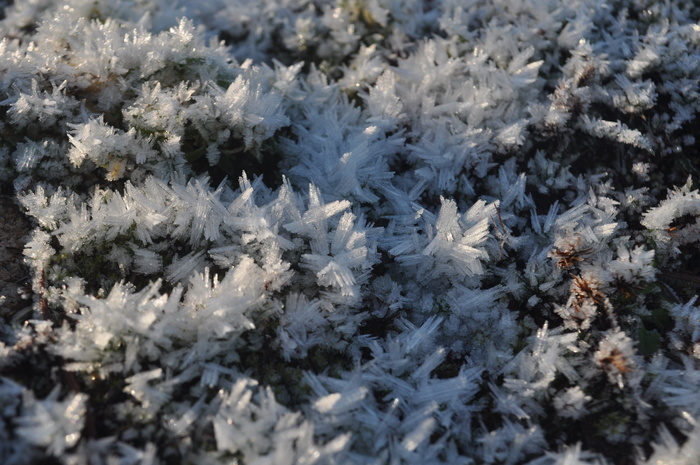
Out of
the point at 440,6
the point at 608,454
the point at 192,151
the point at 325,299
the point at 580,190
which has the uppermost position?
the point at 440,6

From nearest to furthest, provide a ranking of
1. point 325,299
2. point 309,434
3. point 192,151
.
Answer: point 309,434, point 325,299, point 192,151

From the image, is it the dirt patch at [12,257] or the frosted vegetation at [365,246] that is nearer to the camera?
the frosted vegetation at [365,246]

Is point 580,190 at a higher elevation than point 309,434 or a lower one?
higher

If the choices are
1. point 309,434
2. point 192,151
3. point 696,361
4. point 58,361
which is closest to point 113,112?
point 192,151

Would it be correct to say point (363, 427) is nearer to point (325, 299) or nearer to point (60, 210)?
point (325, 299)

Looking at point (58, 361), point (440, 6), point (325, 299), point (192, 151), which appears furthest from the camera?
point (440, 6)

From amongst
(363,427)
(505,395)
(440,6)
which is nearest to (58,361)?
(363,427)

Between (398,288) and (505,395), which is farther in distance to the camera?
(398,288)

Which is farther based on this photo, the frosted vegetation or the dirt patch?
the dirt patch
